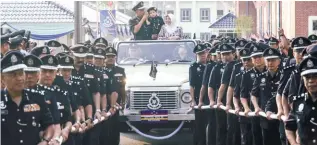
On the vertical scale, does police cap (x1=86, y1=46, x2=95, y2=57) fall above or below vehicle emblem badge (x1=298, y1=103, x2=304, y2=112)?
above

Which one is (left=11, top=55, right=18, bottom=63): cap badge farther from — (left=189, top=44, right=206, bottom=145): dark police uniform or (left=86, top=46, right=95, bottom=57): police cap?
(left=189, top=44, right=206, bottom=145): dark police uniform

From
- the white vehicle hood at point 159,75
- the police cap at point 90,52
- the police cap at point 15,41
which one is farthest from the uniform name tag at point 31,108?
the white vehicle hood at point 159,75

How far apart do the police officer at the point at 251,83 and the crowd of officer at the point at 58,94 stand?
2.17m

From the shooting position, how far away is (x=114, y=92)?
1303 cm

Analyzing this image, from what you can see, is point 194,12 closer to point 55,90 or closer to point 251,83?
point 251,83

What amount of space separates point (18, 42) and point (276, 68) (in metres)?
3.45

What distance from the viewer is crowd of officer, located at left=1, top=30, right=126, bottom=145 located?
22.2ft

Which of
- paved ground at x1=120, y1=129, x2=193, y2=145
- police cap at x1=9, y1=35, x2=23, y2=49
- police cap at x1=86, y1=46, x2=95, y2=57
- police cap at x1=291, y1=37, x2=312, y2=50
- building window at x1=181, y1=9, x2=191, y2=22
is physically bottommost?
paved ground at x1=120, y1=129, x2=193, y2=145

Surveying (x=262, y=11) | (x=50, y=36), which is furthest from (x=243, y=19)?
(x=50, y=36)

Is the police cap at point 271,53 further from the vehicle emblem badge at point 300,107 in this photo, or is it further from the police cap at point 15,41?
the police cap at point 15,41

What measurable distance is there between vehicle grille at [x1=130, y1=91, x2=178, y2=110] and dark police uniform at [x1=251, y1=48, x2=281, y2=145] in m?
3.44

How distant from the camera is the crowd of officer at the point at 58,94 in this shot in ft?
22.2

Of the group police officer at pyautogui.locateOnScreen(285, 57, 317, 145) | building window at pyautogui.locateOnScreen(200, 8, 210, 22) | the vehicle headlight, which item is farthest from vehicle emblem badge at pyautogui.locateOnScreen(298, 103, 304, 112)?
building window at pyautogui.locateOnScreen(200, 8, 210, 22)

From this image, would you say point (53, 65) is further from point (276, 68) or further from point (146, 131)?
point (146, 131)
